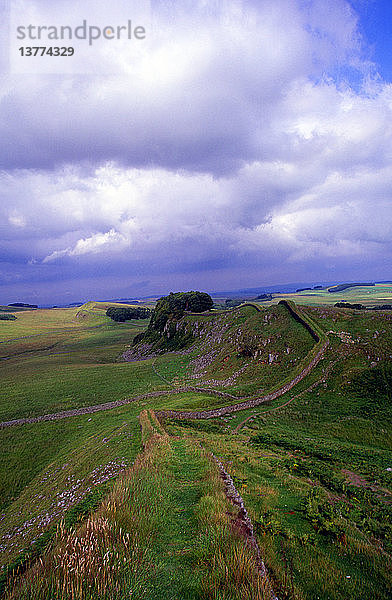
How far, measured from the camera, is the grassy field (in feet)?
22.0

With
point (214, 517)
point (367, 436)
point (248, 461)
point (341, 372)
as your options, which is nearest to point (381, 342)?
point (341, 372)

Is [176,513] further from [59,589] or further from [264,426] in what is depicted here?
[264,426]

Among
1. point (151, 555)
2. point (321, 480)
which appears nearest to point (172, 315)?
point (321, 480)

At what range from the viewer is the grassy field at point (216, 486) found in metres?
6.70

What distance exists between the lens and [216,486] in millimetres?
11984

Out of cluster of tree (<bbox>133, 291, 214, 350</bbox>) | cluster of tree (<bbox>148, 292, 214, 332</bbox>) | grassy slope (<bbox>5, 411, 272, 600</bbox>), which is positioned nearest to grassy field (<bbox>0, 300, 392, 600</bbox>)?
grassy slope (<bbox>5, 411, 272, 600</bbox>)

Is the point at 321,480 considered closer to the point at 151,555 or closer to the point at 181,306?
the point at 151,555

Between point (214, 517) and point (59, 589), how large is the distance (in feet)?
17.3

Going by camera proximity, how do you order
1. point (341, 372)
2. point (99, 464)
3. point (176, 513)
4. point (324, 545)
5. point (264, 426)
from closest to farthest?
1. point (324, 545)
2. point (176, 513)
3. point (99, 464)
4. point (264, 426)
5. point (341, 372)

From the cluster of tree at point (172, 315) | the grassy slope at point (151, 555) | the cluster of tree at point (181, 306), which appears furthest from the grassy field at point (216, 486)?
the cluster of tree at point (181, 306)

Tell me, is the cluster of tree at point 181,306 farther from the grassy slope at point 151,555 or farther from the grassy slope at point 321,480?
the grassy slope at point 151,555

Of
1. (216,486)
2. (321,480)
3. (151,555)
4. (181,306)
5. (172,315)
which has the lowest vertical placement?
(321,480)

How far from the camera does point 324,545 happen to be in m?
8.77

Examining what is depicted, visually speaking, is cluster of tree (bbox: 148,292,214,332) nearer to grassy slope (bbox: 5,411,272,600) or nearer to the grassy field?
the grassy field
